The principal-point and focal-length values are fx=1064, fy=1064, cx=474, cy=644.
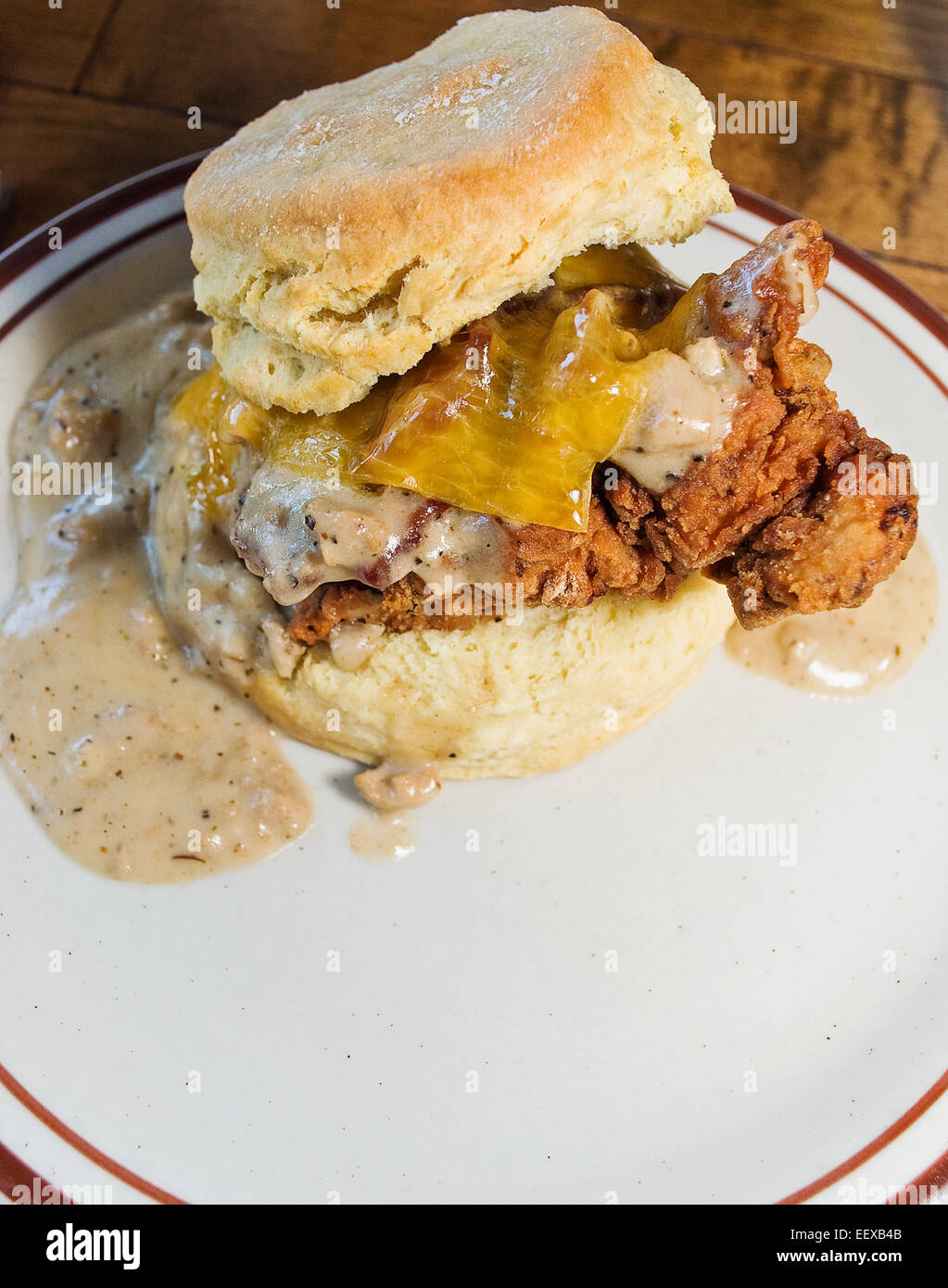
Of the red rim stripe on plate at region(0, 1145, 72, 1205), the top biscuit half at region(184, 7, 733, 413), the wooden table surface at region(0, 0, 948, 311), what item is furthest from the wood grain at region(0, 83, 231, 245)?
the red rim stripe on plate at region(0, 1145, 72, 1205)

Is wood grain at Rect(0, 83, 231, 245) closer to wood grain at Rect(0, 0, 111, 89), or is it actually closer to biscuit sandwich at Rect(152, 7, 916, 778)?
wood grain at Rect(0, 0, 111, 89)

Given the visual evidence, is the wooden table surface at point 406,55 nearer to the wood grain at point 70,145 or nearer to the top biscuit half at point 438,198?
the wood grain at point 70,145

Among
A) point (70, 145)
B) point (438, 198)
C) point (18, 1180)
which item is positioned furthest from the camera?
point (70, 145)

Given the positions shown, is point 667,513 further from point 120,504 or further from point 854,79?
point 854,79

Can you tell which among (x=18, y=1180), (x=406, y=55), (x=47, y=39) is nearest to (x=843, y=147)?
(x=406, y=55)

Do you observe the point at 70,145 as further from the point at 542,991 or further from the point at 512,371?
the point at 542,991

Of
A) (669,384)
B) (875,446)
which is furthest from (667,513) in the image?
(875,446)

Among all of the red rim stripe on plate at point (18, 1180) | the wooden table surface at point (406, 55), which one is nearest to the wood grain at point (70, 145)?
the wooden table surface at point (406, 55)
